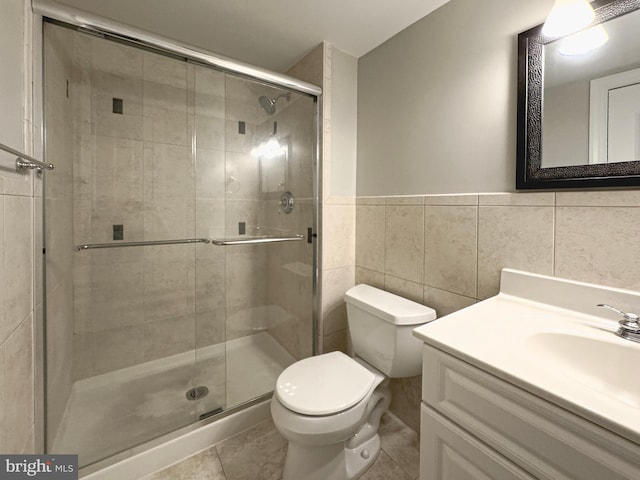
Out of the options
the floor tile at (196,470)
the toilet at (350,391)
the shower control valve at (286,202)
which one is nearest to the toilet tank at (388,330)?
the toilet at (350,391)

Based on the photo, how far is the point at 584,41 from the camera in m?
0.90

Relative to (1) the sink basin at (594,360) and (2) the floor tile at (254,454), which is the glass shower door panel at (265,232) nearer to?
(2) the floor tile at (254,454)

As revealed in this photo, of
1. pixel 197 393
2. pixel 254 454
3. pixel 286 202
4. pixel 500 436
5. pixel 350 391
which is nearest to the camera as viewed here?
pixel 500 436

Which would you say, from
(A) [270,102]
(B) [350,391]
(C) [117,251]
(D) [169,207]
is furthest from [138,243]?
(B) [350,391]

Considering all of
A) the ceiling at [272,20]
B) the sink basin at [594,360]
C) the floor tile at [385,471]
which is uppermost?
the ceiling at [272,20]

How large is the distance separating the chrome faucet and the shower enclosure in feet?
4.35

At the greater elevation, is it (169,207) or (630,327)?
(169,207)

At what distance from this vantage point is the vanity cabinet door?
24.9 inches

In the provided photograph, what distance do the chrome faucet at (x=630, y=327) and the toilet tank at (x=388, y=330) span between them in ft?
1.88

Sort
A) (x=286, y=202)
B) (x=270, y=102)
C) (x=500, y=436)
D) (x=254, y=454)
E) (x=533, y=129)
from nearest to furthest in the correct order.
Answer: (x=500, y=436)
(x=533, y=129)
(x=254, y=454)
(x=270, y=102)
(x=286, y=202)

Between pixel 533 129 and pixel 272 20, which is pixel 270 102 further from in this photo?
pixel 533 129

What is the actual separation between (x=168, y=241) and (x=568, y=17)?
2.01m

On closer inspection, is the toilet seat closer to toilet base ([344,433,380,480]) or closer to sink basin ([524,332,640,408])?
toilet base ([344,433,380,480])

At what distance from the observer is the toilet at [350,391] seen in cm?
102
